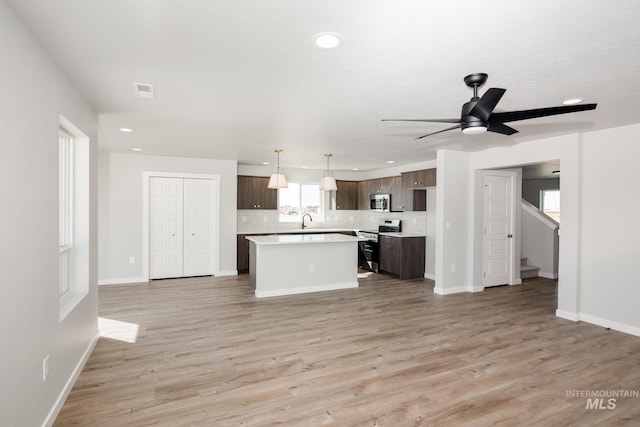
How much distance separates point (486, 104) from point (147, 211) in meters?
5.94

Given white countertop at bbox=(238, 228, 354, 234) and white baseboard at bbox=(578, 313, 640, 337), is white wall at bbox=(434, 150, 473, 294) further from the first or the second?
white countertop at bbox=(238, 228, 354, 234)

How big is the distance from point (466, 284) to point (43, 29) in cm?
625

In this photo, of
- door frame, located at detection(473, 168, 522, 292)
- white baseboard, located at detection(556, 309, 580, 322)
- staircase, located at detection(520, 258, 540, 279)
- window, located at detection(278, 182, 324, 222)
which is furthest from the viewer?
window, located at detection(278, 182, 324, 222)

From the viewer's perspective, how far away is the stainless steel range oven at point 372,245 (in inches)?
291

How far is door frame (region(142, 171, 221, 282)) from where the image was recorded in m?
6.18

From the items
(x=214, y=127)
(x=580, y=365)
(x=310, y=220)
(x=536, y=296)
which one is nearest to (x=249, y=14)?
(x=214, y=127)

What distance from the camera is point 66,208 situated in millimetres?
2895

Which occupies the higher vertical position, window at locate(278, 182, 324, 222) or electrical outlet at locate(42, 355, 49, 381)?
window at locate(278, 182, 324, 222)

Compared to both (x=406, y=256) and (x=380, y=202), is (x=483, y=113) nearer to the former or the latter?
(x=406, y=256)

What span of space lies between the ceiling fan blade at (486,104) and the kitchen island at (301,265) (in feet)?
11.3

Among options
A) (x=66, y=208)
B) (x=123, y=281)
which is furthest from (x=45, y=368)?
(x=123, y=281)

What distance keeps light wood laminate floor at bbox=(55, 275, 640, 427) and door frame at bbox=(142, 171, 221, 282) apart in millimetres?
1392

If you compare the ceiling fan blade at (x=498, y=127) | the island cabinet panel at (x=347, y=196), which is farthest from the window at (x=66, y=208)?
the island cabinet panel at (x=347, y=196)

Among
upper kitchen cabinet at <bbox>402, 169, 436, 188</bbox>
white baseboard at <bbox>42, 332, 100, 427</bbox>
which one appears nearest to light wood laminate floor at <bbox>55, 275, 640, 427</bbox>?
white baseboard at <bbox>42, 332, 100, 427</bbox>
